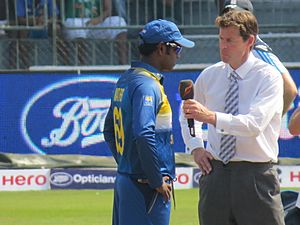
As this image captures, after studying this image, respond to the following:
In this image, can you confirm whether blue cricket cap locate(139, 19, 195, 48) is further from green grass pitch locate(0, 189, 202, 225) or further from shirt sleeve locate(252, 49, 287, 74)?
green grass pitch locate(0, 189, 202, 225)

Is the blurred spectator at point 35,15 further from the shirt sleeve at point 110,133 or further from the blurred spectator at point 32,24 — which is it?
the shirt sleeve at point 110,133

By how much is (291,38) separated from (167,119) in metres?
9.85

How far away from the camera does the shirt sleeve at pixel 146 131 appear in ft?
18.1

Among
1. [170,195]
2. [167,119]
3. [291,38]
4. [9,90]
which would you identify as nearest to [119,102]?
[167,119]

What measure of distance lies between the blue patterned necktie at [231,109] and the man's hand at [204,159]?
0.25ft

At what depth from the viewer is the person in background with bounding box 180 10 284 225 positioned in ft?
16.5

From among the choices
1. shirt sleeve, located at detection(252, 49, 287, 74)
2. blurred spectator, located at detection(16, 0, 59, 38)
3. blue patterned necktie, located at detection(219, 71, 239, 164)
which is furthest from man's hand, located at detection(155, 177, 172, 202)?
blurred spectator, located at detection(16, 0, 59, 38)

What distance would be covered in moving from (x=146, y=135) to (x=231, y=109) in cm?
63

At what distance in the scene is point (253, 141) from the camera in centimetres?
510

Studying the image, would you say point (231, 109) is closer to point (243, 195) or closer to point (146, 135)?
point (243, 195)

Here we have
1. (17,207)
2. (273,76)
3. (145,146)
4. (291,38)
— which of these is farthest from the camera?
(291,38)

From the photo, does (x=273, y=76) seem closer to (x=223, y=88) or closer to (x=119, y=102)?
(x=223, y=88)

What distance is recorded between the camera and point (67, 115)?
46.3 ft

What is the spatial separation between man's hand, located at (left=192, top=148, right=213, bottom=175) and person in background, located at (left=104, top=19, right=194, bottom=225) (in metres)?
0.41
